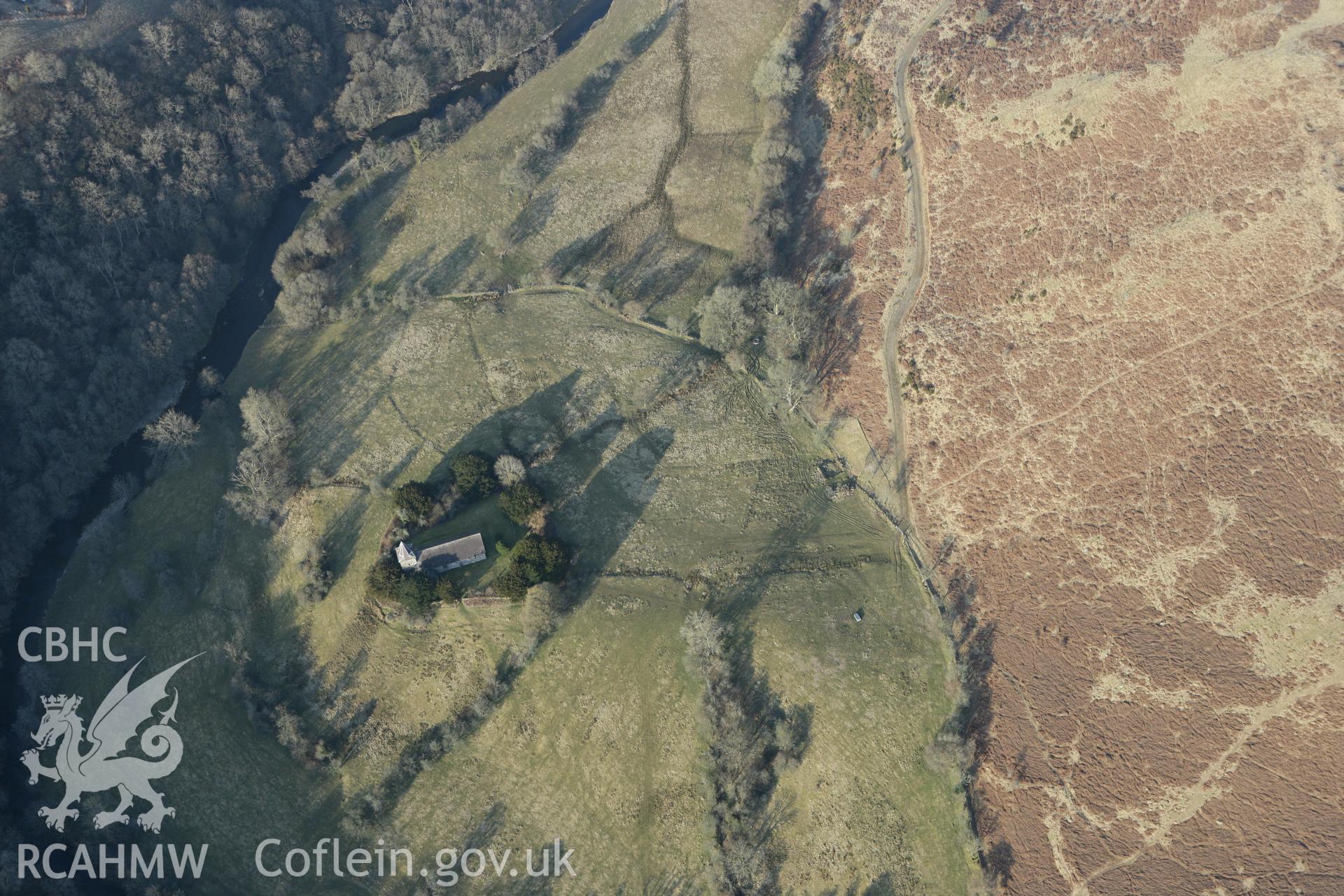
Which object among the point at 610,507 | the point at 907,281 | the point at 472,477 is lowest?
the point at 610,507

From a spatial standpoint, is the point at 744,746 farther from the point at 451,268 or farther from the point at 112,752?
the point at 451,268

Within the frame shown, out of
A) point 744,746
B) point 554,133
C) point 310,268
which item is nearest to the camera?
point 744,746

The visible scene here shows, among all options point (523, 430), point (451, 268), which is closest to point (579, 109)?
point (451, 268)

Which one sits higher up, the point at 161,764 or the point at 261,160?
the point at 261,160

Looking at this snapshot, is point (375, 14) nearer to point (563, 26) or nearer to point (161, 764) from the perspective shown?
point (563, 26)

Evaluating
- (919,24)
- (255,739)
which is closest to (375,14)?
(919,24)

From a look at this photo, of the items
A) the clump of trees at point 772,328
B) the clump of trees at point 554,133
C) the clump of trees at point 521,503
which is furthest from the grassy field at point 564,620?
the clump of trees at point 554,133
